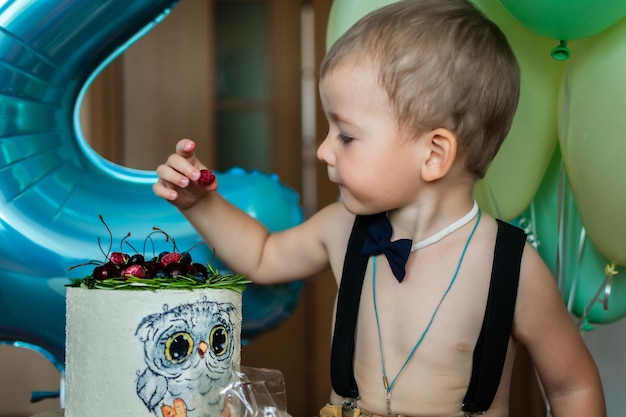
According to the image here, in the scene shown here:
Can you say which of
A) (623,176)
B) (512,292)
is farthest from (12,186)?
(623,176)

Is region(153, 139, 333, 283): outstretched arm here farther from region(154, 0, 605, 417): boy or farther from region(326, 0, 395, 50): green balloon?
region(326, 0, 395, 50): green balloon

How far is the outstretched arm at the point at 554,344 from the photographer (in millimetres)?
966

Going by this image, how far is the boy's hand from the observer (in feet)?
3.27

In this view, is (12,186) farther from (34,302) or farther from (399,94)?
(399,94)

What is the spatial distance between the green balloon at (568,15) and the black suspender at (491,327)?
25cm

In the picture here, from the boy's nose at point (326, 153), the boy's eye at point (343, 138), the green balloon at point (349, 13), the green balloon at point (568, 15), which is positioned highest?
the green balloon at point (349, 13)

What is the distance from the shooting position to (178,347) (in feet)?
2.53

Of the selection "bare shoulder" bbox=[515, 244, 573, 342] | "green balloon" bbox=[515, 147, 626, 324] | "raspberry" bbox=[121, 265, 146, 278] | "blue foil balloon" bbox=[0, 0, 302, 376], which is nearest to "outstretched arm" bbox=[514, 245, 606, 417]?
"bare shoulder" bbox=[515, 244, 573, 342]

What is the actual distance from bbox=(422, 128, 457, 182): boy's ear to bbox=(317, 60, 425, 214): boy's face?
0.01 metres

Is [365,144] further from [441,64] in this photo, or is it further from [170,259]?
[170,259]

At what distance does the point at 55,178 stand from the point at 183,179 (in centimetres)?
17

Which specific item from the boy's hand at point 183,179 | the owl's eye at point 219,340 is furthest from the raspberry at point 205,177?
the owl's eye at point 219,340

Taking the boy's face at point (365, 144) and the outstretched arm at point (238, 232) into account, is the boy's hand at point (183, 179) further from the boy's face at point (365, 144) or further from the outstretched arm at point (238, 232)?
the boy's face at point (365, 144)

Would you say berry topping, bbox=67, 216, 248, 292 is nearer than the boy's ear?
Yes
